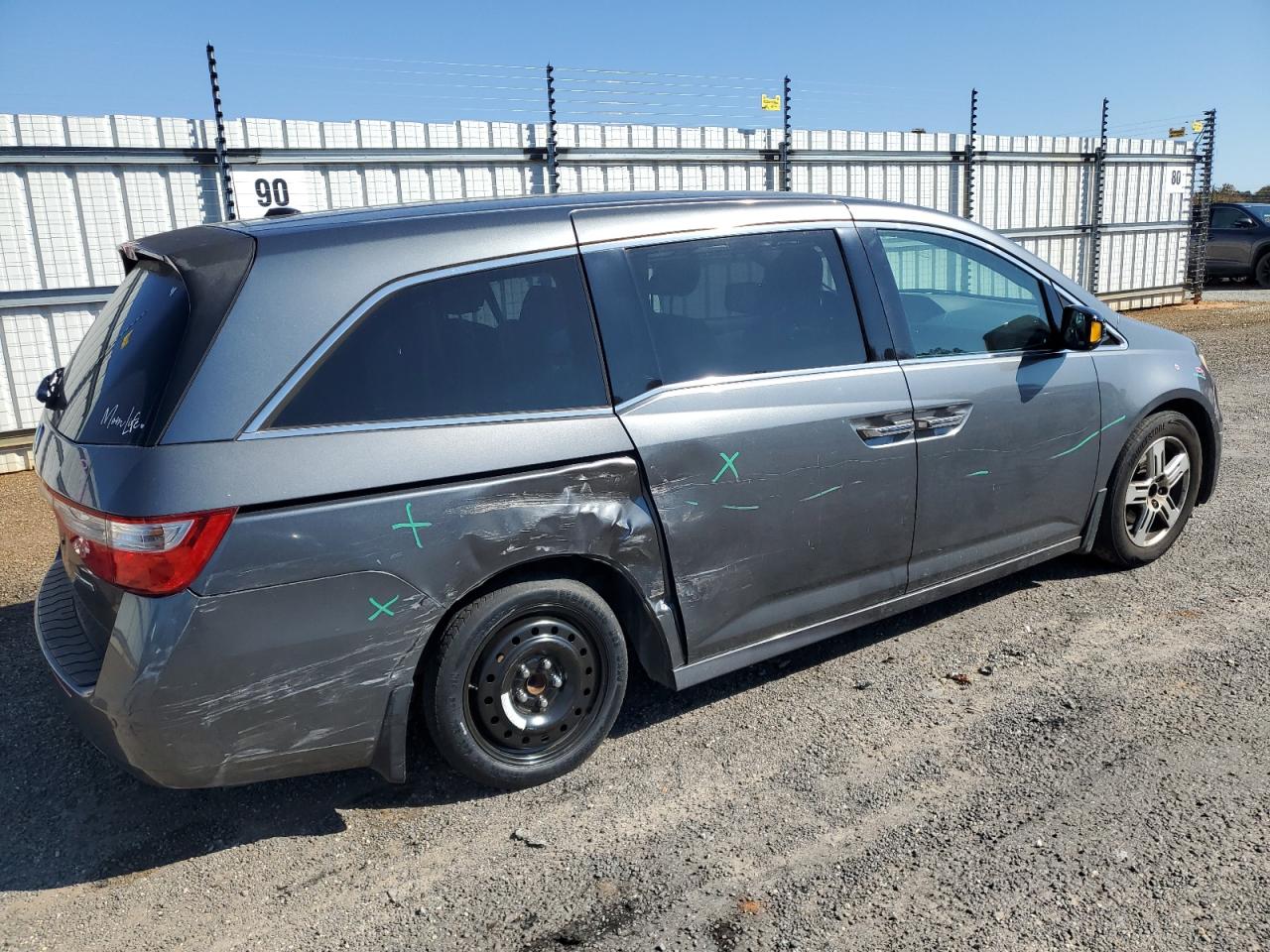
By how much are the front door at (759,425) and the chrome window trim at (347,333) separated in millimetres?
383

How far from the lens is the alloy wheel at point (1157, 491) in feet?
16.1

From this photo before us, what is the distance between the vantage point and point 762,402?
3.55 meters

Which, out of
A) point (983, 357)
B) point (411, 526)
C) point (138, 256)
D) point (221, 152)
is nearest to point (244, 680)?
point (411, 526)

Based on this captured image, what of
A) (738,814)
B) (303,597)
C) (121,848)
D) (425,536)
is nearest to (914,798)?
(738,814)

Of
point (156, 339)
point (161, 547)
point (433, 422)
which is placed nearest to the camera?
point (161, 547)

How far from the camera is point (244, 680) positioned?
2.75m

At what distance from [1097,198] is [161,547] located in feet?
55.0

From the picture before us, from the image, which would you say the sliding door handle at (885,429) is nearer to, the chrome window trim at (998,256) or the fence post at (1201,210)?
the chrome window trim at (998,256)

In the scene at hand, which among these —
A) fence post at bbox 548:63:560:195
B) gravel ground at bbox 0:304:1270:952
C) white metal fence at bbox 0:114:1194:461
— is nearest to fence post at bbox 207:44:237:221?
white metal fence at bbox 0:114:1194:461

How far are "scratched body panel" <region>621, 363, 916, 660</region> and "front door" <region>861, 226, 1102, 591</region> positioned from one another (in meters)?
0.19

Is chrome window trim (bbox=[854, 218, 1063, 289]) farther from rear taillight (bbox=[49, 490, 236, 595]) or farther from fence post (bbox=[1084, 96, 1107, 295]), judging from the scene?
fence post (bbox=[1084, 96, 1107, 295])

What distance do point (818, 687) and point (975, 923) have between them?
56.0 inches

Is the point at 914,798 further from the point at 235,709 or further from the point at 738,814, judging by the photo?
the point at 235,709

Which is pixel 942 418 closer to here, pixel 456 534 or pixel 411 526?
pixel 456 534
